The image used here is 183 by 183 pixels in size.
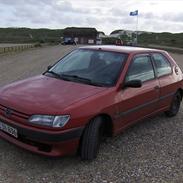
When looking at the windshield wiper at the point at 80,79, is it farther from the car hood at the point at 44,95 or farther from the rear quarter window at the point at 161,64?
the rear quarter window at the point at 161,64

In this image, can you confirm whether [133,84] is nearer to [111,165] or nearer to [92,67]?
[92,67]

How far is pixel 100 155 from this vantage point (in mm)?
5184

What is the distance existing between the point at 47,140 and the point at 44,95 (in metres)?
0.74

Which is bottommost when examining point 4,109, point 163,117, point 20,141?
point 163,117

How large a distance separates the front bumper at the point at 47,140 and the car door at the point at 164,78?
2.68m

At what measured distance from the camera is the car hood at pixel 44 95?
4531mm

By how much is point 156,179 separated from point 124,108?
1315mm

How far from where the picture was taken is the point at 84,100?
4.75 metres

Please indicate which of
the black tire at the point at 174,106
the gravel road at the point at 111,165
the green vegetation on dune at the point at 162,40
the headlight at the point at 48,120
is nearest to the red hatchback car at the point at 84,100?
the headlight at the point at 48,120

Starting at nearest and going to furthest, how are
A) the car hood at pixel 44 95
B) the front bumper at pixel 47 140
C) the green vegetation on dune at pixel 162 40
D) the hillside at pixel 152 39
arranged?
the front bumper at pixel 47 140
the car hood at pixel 44 95
the hillside at pixel 152 39
the green vegetation on dune at pixel 162 40

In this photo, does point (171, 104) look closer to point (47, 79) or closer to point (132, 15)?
point (47, 79)

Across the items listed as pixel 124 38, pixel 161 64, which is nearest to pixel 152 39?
pixel 124 38

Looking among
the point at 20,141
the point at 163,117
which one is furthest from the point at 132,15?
the point at 20,141

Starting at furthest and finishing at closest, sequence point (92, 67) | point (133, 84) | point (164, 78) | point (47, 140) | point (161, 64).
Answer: point (161, 64), point (164, 78), point (92, 67), point (133, 84), point (47, 140)
